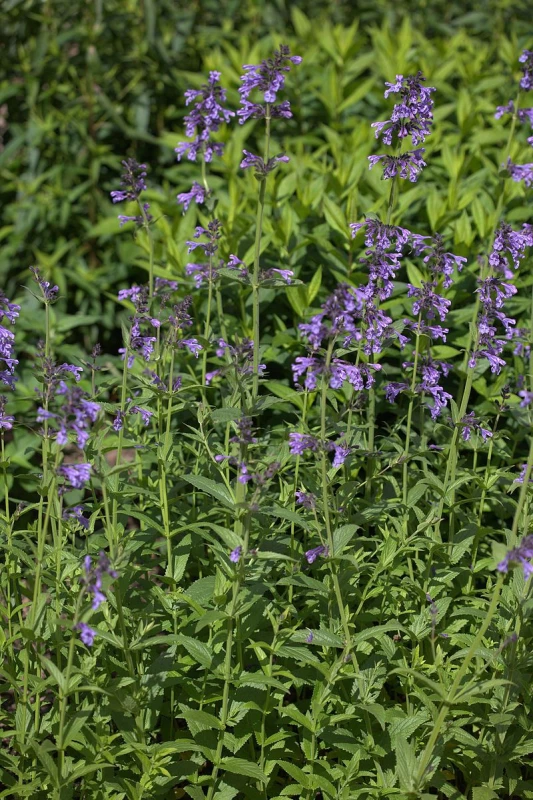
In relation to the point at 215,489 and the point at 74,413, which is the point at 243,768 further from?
the point at 74,413

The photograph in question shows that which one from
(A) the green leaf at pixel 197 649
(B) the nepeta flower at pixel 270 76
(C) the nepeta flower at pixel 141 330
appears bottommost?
(A) the green leaf at pixel 197 649

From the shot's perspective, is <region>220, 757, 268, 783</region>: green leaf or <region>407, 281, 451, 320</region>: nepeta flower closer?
<region>220, 757, 268, 783</region>: green leaf

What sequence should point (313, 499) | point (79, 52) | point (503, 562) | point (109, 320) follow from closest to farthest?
1. point (503, 562)
2. point (313, 499)
3. point (109, 320)
4. point (79, 52)

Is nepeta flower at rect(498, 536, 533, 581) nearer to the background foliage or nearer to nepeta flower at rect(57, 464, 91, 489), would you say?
the background foliage

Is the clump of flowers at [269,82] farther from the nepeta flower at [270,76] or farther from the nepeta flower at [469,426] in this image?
the nepeta flower at [469,426]

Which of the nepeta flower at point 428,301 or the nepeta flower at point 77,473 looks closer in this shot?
the nepeta flower at point 77,473

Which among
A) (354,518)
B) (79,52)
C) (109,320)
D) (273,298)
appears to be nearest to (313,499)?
(354,518)

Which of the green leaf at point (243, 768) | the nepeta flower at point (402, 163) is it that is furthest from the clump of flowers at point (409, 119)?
the green leaf at point (243, 768)

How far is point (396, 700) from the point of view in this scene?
3723 millimetres

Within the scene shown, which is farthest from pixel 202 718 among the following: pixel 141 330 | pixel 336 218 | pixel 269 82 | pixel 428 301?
pixel 336 218

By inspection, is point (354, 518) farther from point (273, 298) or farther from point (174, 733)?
point (273, 298)

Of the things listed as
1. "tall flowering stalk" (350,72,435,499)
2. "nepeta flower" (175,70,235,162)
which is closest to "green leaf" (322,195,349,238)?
"nepeta flower" (175,70,235,162)

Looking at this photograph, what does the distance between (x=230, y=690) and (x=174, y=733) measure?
35cm

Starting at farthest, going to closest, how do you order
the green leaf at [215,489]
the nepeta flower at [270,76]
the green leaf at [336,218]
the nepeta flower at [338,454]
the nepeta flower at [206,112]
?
the green leaf at [336,218], the nepeta flower at [206,112], the nepeta flower at [270,76], the green leaf at [215,489], the nepeta flower at [338,454]
